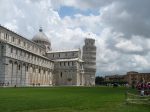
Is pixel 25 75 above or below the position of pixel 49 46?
below

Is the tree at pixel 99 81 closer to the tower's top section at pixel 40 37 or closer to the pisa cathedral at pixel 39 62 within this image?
the pisa cathedral at pixel 39 62

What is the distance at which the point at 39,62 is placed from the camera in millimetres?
100188

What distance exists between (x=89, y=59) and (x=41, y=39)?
32.4m

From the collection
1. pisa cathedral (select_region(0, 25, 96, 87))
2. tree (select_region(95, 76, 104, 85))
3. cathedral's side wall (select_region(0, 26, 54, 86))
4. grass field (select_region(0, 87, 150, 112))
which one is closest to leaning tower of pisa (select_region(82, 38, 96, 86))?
pisa cathedral (select_region(0, 25, 96, 87))

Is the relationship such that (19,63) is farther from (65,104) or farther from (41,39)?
(65,104)

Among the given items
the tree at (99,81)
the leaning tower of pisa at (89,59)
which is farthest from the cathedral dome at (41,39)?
the tree at (99,81)

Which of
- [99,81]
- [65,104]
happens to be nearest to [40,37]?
[99,81]

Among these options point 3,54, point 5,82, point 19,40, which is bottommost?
point 5,82

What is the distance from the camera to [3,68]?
71.1 metres

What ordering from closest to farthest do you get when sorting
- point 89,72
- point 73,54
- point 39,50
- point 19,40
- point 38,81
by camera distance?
point 19,40
point 38,81
point 39,50
point 73,54
point 89,72

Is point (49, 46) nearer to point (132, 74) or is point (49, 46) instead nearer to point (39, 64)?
point (39, 64)

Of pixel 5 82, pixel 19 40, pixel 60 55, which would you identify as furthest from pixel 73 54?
pixel 5 82

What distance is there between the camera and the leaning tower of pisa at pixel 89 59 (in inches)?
5699

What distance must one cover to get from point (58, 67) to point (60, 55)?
26.8ft
